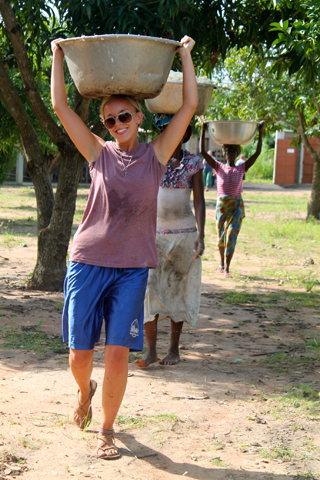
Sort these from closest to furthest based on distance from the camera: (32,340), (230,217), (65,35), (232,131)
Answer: (32,340), (65,35), (232,131), (230,217)

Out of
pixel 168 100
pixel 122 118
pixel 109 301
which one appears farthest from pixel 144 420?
pixel 168 100

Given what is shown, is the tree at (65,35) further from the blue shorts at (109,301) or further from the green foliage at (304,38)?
the blue shorts at (109,301)

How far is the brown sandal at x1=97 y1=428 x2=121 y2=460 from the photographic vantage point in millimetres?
2816

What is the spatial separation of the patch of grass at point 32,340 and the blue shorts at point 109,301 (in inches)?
69.5

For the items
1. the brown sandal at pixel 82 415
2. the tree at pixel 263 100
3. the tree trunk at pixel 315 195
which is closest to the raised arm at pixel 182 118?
the brown sandal at pixel 82 415

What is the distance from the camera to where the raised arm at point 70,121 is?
2.94m

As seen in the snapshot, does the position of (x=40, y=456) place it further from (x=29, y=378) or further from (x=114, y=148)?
(x=114, y=148)

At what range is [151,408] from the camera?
3496 millimetres

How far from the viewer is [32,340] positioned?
4.79 meters

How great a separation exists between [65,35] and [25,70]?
645 millimetres

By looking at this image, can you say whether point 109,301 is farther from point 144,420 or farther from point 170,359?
point 170,359

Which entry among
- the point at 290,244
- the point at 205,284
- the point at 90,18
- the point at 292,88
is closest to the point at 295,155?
the point at 292,88

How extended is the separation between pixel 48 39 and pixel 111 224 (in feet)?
11.2

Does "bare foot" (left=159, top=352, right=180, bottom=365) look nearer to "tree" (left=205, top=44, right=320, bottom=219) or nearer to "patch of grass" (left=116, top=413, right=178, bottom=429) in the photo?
"patch of grass" (left=116, top=413, right=178, bottom=429)
